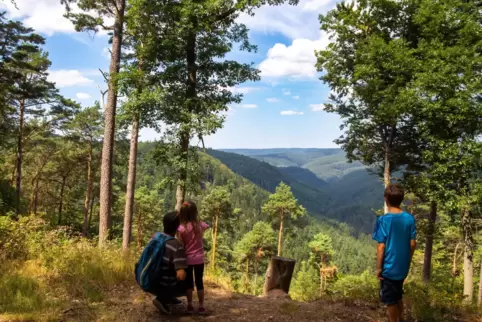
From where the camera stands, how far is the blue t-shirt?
154 inches

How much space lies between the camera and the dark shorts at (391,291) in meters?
4.00

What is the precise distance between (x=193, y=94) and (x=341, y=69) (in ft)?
35.1

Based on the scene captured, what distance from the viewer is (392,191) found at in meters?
4.03

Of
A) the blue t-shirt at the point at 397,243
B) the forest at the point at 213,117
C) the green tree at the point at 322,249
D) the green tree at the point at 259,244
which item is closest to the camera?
the blue t-shirt at the point at 397,243

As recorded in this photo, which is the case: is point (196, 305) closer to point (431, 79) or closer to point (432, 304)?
point (432, 304)

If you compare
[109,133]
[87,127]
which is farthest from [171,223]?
[87,127]

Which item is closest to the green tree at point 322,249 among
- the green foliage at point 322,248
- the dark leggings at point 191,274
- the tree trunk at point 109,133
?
the green foliage at point 322,248

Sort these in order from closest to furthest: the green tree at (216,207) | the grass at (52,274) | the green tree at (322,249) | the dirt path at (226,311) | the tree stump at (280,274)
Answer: the dirt path at (226,311) → the grass at (52,274) → the tree stump at (280,274) → the green tree at (216,207) → the green tree at (322,249)

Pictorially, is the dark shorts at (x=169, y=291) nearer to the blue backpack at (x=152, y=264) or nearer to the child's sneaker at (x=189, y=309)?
the blue backpack at (x=152, y=264)

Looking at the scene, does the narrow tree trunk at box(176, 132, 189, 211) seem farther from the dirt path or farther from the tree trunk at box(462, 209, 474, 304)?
the tree trunk at box(462, 209, 474, 304)

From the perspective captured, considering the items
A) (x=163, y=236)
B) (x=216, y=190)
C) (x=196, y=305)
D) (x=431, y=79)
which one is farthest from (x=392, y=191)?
(x=216, y=190)

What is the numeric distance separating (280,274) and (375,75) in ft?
33.2

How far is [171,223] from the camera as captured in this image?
15.4 feet

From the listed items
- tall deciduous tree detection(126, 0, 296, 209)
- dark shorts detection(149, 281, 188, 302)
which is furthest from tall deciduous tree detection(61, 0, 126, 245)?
dark shorts detection(149, 281, 188, 302)
